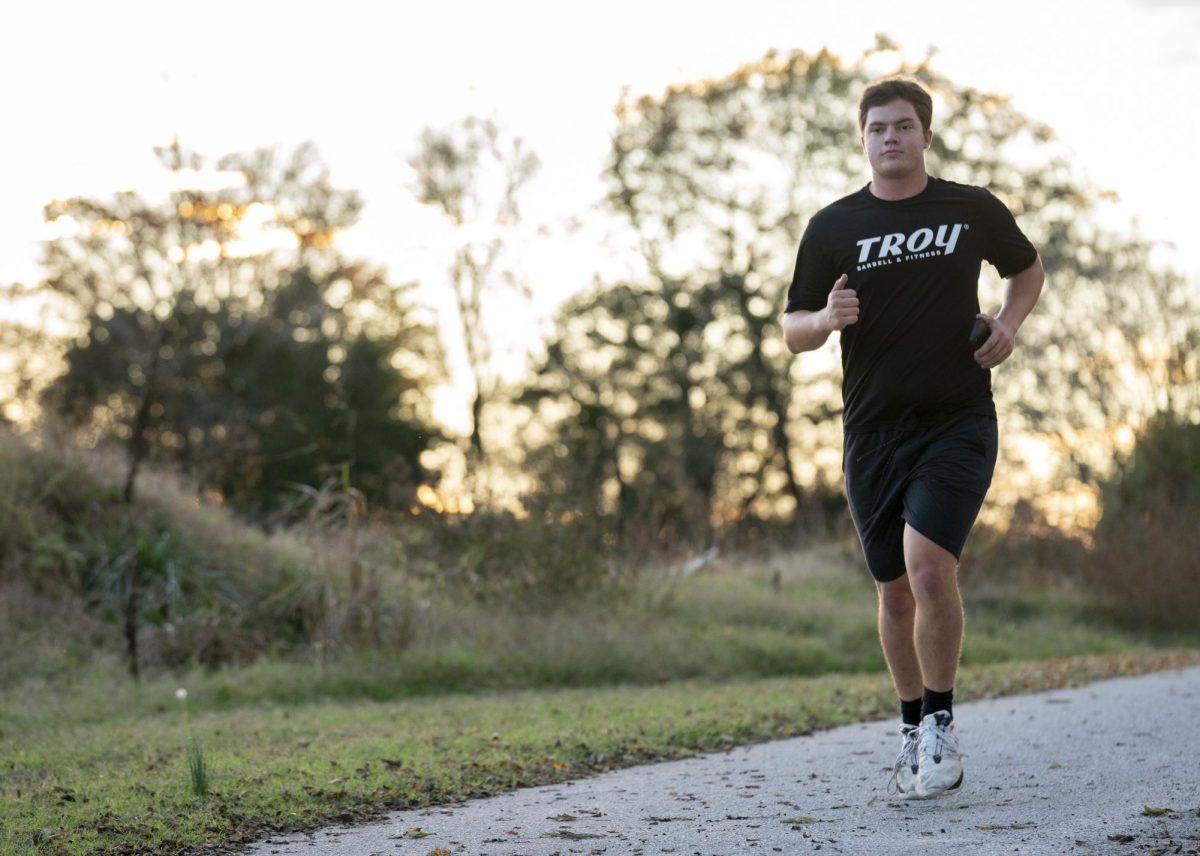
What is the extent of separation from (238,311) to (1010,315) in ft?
102

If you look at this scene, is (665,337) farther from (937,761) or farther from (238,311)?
(937,761)

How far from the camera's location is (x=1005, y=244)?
5605mm

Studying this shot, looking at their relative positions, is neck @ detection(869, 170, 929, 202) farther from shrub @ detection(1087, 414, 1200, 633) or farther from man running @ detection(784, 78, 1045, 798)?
shrub @ detection(1087, 414, 1200, 633)

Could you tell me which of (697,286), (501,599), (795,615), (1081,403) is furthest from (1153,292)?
(501,599)

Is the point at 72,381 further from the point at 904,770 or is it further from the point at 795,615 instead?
the point at 904,770

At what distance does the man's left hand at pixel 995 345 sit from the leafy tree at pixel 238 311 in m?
26.9

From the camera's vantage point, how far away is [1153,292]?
28.5 meters

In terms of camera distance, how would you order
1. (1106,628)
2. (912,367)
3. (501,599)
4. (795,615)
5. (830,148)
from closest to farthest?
(912,367)
(501,599)
(795,615)
(1106,628)
(830,148)

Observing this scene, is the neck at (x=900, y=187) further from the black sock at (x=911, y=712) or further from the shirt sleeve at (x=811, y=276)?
the black sock at (x=911, y=712)

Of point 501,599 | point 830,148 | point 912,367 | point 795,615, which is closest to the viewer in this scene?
point 912,367

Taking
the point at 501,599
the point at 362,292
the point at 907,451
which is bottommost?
the point at 501,599

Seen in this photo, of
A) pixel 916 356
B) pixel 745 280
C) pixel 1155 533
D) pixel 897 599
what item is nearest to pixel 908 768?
pixel 897 599

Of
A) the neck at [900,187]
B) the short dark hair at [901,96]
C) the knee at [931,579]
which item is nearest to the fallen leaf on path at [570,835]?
the knee at [931,579]

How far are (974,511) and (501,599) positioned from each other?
8.47 meters
